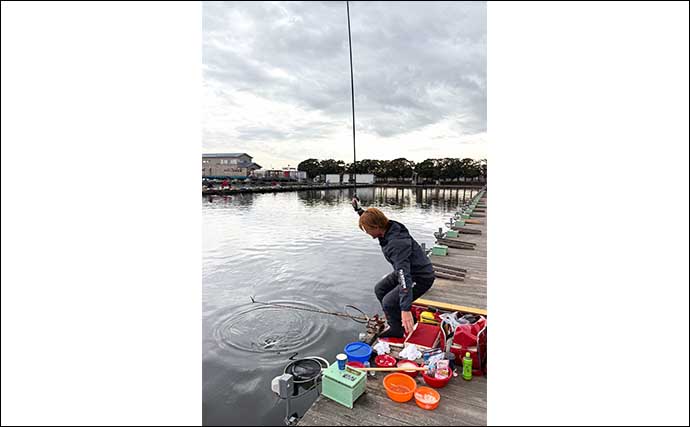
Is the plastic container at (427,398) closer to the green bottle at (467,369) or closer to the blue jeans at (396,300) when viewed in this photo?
the green bottle at (467,369)

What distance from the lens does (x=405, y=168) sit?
291 ft

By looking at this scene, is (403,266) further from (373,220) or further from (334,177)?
(334,177)

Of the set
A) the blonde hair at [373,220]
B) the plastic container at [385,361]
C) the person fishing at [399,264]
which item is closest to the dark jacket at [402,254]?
the person fishing at [399,264]

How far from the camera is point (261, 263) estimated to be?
9.48 m

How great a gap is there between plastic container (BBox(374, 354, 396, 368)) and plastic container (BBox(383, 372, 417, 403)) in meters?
0.23

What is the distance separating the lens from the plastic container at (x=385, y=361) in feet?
10.4

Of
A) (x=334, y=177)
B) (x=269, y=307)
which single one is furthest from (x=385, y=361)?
(x=334, y=177)

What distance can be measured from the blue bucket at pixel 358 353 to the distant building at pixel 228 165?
2768 inches

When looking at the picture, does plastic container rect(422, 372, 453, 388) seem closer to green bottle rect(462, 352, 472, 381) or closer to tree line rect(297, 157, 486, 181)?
green bottle rect(462, 352, 472, 381)

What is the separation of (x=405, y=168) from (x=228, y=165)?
4583 centimetres
